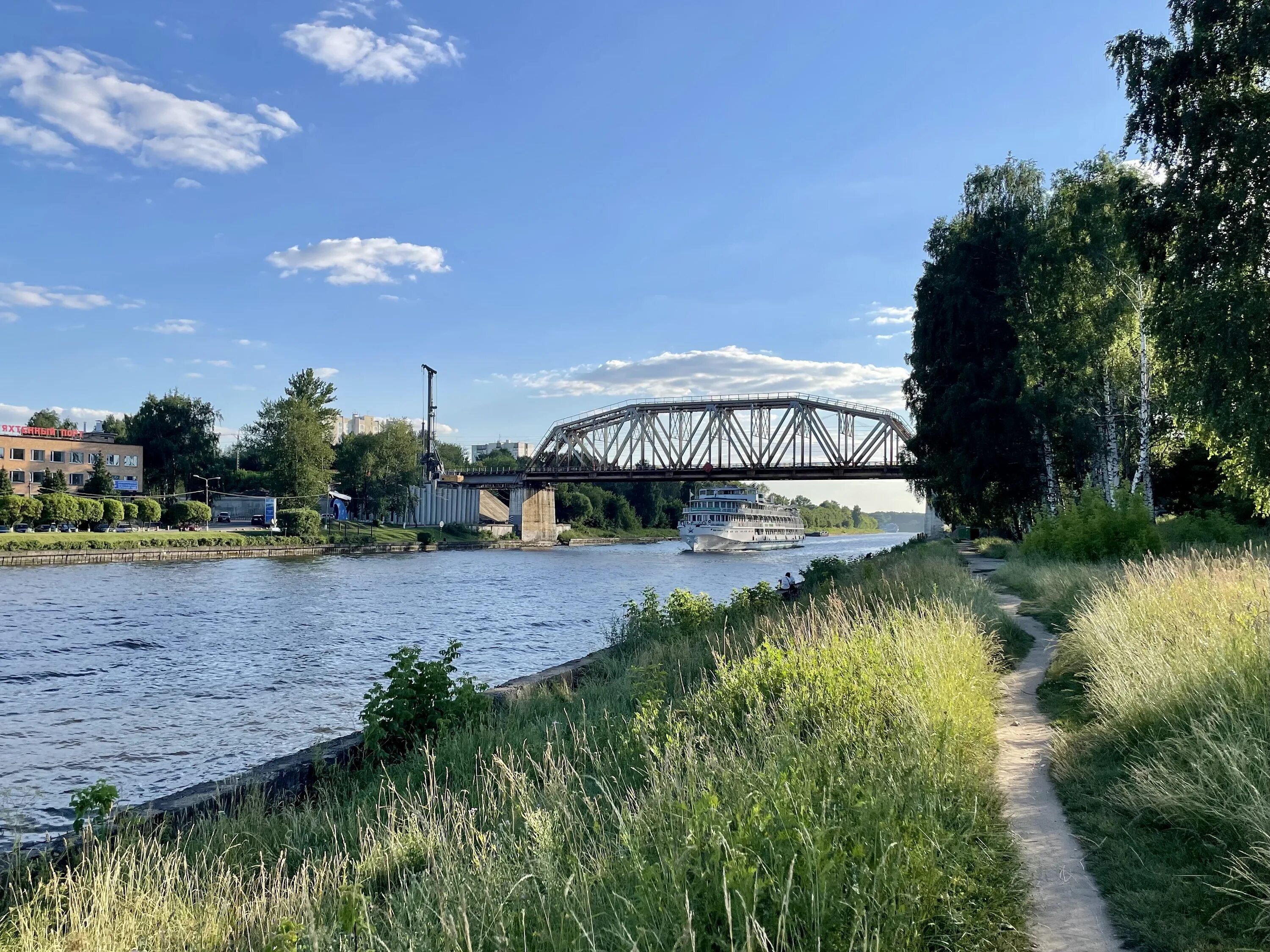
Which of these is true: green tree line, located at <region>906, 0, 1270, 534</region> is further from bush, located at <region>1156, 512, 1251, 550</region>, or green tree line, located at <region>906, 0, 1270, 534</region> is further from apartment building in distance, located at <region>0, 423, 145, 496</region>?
apartment building in distance, located at <region>0, 423, 145, 496</region>

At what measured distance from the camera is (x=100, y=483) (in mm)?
89500

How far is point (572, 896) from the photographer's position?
452 cm

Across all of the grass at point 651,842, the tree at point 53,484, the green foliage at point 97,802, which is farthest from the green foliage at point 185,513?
the green foliage at point 97,802

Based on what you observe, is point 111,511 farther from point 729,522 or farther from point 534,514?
point 729,522

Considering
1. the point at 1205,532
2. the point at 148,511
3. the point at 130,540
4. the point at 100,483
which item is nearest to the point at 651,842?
the point at 1205,532

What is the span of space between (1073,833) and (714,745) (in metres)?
2.62

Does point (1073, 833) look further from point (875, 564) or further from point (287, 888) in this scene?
point (875, 564)

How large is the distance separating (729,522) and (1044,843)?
106m

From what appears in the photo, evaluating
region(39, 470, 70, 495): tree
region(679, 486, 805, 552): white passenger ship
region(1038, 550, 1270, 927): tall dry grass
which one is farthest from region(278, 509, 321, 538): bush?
region(1038, 550, 1270, 927): tall dry grass

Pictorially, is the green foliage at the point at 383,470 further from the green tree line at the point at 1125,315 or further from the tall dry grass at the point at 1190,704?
the tall dry grass at the point at 1190,704

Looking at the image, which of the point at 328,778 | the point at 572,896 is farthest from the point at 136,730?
the point at 572,896

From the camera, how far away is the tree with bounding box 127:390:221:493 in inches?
4203

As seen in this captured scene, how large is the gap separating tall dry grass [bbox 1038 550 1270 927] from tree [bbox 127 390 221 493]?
11288cm

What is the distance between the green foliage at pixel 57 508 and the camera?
6981cm
